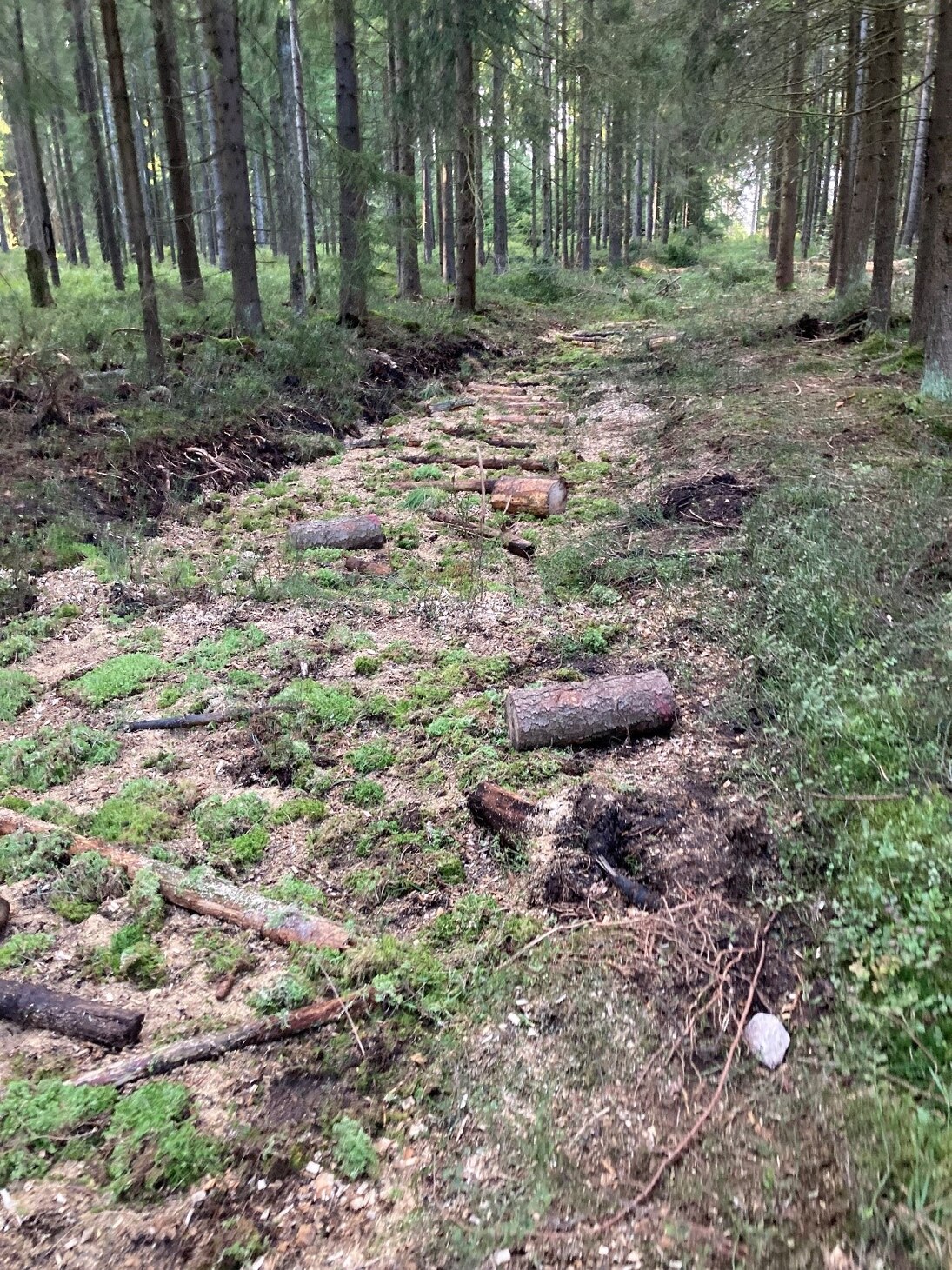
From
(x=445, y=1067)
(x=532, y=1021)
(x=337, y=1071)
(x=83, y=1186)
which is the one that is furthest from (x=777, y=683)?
(x=83, y=1186)

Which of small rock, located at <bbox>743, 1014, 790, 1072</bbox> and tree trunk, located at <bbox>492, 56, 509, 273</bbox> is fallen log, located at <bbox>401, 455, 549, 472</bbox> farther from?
tree trunk, located at <bbox>492, 56, 509, 273</bbox>

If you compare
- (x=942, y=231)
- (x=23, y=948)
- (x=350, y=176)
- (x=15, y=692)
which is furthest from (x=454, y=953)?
(x=350, y=176)

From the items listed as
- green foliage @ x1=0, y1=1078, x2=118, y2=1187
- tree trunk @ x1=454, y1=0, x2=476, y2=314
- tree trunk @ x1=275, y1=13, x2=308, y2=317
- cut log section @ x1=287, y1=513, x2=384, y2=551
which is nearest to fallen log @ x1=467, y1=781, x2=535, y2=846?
green foliage @ x1=0, y1=1078, x2=118, y2=1187

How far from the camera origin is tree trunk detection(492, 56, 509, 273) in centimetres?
1630

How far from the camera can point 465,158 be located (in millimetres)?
16234

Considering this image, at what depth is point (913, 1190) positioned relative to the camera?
2064 mm

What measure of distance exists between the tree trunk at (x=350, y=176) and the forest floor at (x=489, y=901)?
9014mm

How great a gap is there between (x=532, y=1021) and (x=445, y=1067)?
348 millimetres

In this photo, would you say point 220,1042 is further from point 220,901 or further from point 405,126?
point 405,126

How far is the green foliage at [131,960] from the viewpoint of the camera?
3.24m

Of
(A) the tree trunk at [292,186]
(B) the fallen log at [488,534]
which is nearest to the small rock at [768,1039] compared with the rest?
(B) the fallen log at [488,534]

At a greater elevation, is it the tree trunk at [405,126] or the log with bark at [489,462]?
the tree trunk at [405,126]

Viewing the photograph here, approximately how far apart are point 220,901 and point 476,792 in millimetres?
1302

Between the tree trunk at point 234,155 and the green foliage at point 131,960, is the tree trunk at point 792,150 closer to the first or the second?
the tree trunk at point 234,155
